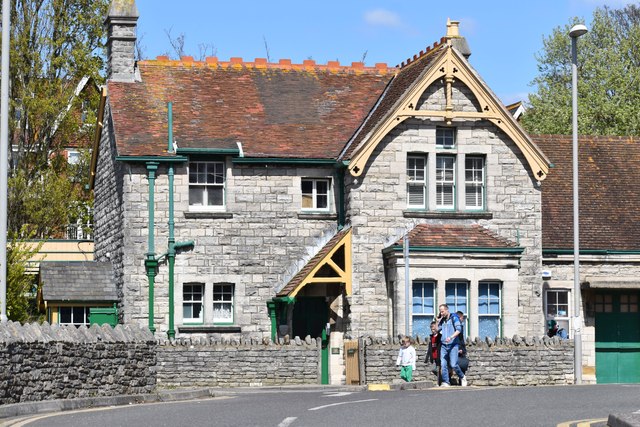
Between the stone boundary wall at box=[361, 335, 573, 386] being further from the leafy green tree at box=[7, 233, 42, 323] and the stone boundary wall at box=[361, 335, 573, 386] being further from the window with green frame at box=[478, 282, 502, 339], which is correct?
the leafy green tree at box=[7, 233, 42, 323]

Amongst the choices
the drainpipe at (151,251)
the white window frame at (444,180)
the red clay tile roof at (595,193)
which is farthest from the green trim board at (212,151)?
the red clay tile roof at (595,193)

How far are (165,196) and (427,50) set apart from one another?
8700 millimetres

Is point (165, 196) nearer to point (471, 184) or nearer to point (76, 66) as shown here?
point (471, 184)

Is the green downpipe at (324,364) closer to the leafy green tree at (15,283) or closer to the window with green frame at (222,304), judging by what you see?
the window with green frame at (222,304)

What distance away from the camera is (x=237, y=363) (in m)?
32.8

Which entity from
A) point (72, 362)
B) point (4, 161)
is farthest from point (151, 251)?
point (72, 362)

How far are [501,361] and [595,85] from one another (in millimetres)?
30786

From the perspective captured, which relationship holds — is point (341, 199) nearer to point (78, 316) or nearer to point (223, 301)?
point (223, 301)

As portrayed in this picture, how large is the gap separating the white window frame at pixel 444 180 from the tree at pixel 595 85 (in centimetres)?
2224

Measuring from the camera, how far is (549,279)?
3897cm

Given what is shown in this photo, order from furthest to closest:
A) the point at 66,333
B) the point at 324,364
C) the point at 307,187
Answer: the point at 307,187, the point at 324,364, the point at 66,333

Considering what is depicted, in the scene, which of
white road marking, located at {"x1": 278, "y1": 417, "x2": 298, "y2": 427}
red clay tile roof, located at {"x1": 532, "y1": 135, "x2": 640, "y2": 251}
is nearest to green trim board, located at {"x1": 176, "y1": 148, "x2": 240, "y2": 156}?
red clay tile roof, located at {"x1": 532, "y1": 135, "x2": 640, "y2": 251}

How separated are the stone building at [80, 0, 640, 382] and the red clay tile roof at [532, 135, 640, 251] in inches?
49.9

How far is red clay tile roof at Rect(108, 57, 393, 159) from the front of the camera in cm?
3753
